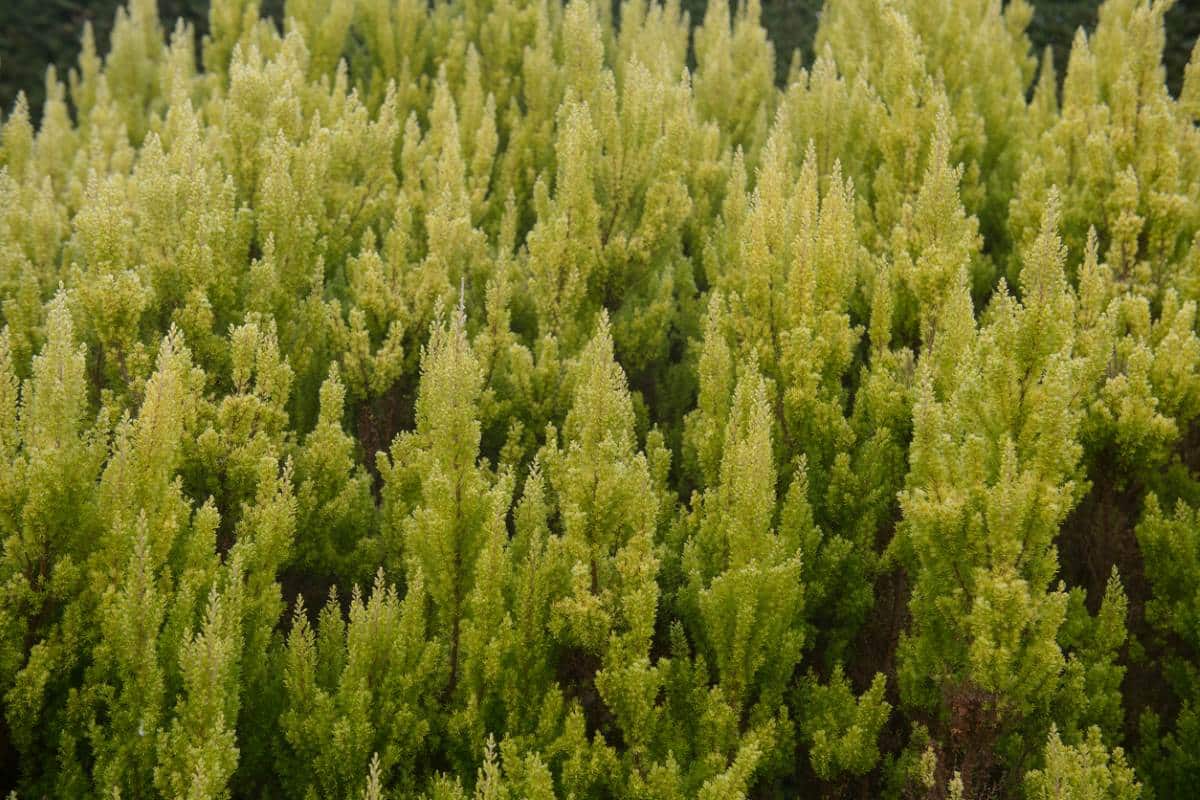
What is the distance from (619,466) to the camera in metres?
3.89

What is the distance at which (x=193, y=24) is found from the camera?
505 inches

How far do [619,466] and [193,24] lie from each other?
1225 centimetres

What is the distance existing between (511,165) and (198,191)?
2.79 meters

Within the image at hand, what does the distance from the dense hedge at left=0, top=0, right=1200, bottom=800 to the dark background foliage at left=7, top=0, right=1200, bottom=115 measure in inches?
236

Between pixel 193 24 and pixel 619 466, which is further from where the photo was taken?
pixel 193 24

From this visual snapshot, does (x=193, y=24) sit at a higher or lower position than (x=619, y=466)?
higher

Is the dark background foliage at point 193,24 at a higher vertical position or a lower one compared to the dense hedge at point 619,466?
higher

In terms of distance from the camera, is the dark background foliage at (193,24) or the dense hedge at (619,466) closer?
the dense hedge at (619,466)

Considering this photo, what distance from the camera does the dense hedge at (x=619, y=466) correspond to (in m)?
3.62

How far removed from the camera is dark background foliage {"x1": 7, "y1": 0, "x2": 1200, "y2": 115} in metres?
11.3

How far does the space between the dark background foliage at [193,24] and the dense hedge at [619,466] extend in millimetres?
6007

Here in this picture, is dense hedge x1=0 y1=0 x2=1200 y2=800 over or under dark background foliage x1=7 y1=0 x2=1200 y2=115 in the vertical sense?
under

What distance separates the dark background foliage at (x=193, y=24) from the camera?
37.2 feet

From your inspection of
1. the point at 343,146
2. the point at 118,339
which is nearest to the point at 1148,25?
the point at 343,146
